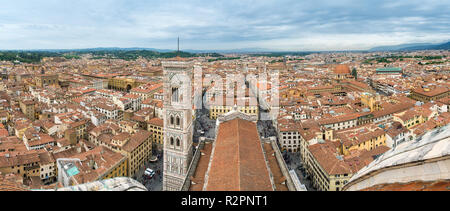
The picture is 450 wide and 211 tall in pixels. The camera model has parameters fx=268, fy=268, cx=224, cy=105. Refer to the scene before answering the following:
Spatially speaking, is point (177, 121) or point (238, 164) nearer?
point (238, 164)

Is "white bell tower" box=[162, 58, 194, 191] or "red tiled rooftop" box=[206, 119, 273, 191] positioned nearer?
"red tiled rooftop" box=[206, 119, 273, 191]

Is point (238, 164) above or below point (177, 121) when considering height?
below

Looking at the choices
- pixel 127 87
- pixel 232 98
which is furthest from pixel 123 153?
pixel 127 87

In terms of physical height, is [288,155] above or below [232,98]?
below

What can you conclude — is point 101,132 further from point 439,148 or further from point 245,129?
point 439,148

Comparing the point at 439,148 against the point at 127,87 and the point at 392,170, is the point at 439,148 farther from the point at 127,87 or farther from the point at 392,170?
the point at 127,87

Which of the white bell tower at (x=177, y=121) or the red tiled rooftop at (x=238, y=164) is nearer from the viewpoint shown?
the red tiled rooftop at (x=238, y=164)

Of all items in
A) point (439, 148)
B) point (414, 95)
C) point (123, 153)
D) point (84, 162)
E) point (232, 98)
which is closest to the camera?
point (439, 148)
